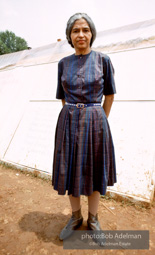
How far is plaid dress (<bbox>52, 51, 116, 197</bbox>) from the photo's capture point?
1.34 m

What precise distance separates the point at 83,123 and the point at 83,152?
0.24m

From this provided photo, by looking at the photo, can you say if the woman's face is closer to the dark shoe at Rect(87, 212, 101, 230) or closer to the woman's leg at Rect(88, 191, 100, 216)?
the woman's leg at Rect(88, 191, 100, 216)

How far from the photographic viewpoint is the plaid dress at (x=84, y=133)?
52.6 inches

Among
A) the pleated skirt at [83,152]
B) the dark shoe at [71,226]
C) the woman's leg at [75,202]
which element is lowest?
the dark shoe at [71,226]

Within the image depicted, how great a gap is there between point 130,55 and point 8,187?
3003 millimetres

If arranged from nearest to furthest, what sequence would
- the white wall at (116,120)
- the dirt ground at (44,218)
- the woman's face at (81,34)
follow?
the woman's face at (81,34) → the dirt ground at (44,218) → the white wall at (116,120)

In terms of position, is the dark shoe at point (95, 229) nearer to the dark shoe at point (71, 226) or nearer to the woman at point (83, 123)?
the dark shoe at point (71, 226)

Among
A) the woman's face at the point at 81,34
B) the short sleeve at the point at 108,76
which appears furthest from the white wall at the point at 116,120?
the woman's face at the point at 81,34

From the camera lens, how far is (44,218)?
186 centimetres

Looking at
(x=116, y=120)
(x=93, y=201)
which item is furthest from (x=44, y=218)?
(x=116, y=120)

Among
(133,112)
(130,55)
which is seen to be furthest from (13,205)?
(130,55)

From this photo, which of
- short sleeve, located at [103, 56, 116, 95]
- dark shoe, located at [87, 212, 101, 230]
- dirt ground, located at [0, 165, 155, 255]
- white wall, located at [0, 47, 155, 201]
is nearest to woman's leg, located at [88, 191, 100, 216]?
dark shoe, located at [87, 212, 101, 230]

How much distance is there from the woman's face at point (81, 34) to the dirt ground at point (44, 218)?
1.78 meters

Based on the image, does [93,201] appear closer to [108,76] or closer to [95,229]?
[95,229]
